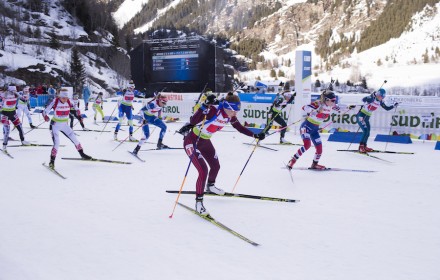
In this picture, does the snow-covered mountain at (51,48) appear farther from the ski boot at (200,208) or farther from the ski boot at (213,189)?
the ski boot at (200,208)

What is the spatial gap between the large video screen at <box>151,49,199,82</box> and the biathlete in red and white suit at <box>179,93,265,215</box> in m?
21.5

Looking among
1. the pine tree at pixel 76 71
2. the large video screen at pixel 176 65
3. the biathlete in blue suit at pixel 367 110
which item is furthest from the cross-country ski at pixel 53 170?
the pine tree at pixel 76 71

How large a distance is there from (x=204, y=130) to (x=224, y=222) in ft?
4.64

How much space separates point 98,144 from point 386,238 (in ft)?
33.9

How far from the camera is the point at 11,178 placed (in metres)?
8.22

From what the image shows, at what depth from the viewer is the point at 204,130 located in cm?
592

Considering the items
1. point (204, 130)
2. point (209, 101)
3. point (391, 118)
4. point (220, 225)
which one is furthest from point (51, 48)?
point (220, 225)

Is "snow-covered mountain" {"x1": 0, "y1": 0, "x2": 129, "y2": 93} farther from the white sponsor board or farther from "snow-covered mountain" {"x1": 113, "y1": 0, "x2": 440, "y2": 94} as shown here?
"snow-covered mountain" {"x1": 113, "y1": 0, "x2": 440, "y2": 94}

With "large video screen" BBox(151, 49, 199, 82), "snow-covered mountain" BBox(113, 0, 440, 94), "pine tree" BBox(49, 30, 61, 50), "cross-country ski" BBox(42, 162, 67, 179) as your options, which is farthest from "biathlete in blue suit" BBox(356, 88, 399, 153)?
"snow-covered mountain" BBox(113, 0, 440, 94)

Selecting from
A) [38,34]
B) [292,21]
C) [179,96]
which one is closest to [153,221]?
[179,96]

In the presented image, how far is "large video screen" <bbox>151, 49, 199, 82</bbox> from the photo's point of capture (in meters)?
27.0

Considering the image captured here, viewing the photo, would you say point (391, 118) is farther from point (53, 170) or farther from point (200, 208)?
point (53, 170)

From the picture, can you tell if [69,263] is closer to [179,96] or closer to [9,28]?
[179,96]

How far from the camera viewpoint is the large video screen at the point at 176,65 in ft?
88.7
